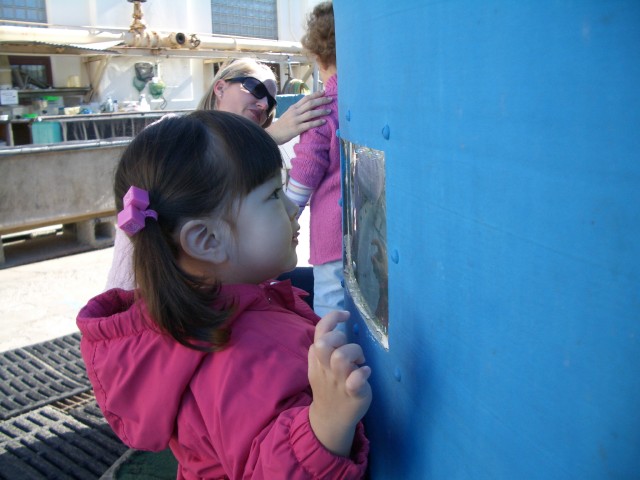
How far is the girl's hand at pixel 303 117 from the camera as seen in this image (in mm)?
1966

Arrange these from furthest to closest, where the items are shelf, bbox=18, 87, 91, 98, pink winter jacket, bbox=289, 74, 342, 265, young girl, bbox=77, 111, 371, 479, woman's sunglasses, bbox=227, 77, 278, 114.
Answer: shelf, bbox=18, 87, 91, 98 → woman's sunglasses, bbox=227, 77, 278, 114 → pink winter jacket, bbox=289, 74, 342, 265 → young girl, bbox=77, 111, 371, 479

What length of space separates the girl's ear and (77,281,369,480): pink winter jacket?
7cm

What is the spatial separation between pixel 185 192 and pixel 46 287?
3948mm

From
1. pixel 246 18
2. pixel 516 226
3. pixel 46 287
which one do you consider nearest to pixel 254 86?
pixel 516 226

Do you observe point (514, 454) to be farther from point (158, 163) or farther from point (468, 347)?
point (158, 163)

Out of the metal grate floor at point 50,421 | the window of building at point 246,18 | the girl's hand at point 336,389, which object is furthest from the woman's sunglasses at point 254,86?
the window of building at point 246,18

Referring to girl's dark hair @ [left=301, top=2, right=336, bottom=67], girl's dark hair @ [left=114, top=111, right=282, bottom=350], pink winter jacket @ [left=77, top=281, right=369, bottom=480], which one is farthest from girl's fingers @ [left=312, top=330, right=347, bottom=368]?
girl's dark hair @ [left=301, top=2, right=336, bottom=67]

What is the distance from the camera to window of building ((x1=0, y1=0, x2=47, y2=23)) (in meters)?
12.7

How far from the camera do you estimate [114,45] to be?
37.5 feet

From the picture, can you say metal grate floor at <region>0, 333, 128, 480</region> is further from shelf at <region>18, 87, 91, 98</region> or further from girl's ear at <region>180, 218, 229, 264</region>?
shelf at <region>18, 87, 91, 98</region>

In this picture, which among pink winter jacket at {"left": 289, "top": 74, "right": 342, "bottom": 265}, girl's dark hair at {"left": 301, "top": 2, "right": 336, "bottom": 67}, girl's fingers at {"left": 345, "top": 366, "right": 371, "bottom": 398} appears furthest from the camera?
girl's dark hair at {"left": 301, "top": 2, "right": 336, "bottom": 67}

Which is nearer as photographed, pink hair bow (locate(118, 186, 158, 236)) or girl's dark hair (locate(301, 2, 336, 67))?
pink hair bow (locate(118, 186, 158, 236))

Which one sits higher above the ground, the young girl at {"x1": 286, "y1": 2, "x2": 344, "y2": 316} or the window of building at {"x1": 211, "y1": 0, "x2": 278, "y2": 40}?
the window of building at {"x1": 211, "y1": 0, "x2": 278, "y2": 40}

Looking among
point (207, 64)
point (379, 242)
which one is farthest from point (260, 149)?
point (207, 64)
